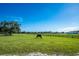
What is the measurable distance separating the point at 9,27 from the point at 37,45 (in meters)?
0.44

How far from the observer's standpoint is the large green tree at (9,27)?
5176 mm

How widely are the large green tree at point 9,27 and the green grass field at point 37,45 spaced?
0.07 metres

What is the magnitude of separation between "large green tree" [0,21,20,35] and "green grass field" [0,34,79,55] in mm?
66

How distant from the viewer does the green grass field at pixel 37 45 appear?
5121mm

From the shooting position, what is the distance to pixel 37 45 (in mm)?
5164

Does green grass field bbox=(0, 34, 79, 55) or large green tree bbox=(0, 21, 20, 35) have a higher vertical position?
large green tree bbox=(0, 21, 20, 35)

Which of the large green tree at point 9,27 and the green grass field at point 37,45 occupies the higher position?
the large green tree at point 9,27

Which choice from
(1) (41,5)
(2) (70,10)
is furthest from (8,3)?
(2) (70,10)

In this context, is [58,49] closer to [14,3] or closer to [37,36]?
[37,36]

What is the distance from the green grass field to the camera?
5.12m

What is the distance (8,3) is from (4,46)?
0.56 meters

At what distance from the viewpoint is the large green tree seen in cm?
518

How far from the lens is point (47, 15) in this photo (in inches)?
204

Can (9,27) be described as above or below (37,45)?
above
